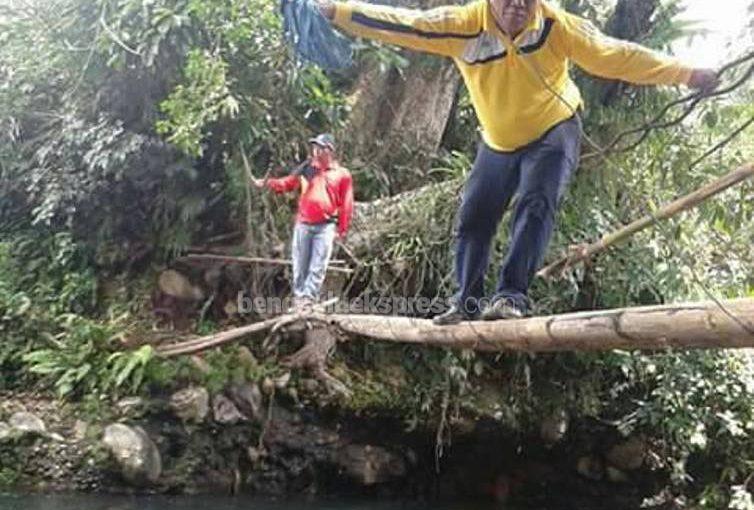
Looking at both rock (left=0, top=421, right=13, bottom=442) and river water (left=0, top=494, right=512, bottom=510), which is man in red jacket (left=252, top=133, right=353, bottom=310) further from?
rock (left=0, top=421, right=13, bottom=442)

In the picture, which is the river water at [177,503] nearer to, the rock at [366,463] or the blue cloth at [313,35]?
the rock at [366,463]

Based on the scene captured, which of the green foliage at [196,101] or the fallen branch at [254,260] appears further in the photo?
the fallen branch at [254,260]

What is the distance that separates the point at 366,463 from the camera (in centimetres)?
612

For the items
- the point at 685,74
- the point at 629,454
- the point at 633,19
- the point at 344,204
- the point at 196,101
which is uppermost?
the point at 633,19

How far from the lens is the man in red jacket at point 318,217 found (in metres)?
5.02

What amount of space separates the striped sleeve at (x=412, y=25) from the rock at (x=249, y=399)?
3890 millimetres

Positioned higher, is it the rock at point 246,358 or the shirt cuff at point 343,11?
the shirt cuff at point 343,11

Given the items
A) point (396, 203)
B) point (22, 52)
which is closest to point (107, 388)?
point (396, 203)

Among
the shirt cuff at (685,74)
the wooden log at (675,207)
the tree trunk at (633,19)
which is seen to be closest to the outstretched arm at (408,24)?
the shirt cuff at (685,74)

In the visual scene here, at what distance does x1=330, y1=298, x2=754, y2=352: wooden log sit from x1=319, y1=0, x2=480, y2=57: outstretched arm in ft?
3.01

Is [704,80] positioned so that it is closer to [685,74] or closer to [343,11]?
[685,74]

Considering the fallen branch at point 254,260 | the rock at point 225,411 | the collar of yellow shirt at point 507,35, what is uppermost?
the collar of yellow shirt at point 507,35

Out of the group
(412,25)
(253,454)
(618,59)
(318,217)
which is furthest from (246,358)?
(618,59)

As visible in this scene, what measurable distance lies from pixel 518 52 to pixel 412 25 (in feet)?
1.12
